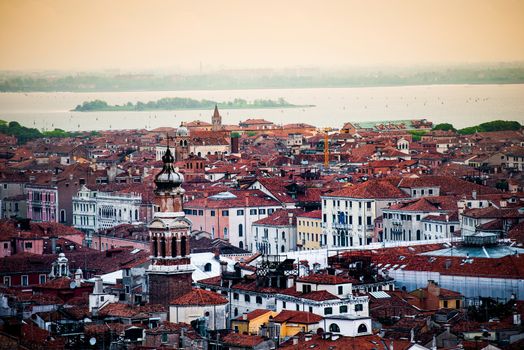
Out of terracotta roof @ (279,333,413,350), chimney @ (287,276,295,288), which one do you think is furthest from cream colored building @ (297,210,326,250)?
terracotta roof @ (279,333,413,350)

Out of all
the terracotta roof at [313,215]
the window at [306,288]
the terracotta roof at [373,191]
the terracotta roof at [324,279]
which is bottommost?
the terracotta roof at [313,215]

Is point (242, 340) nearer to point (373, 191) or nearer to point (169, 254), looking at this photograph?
point (169, 254)

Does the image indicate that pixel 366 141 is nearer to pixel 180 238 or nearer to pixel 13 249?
pixel 13 249

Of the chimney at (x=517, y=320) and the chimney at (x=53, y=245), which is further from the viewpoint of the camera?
the chimney at (x=53, y=245)

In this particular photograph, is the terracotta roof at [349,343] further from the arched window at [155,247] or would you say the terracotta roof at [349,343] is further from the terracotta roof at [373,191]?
the terracotta roof at [373,191]

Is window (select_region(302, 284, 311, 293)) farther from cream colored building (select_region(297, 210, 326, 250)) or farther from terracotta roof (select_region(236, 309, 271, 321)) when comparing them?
cream colored building (select_region(297, 210, 326, 250))

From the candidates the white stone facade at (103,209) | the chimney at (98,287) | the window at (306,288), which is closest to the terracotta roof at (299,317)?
the window at (306,288)
